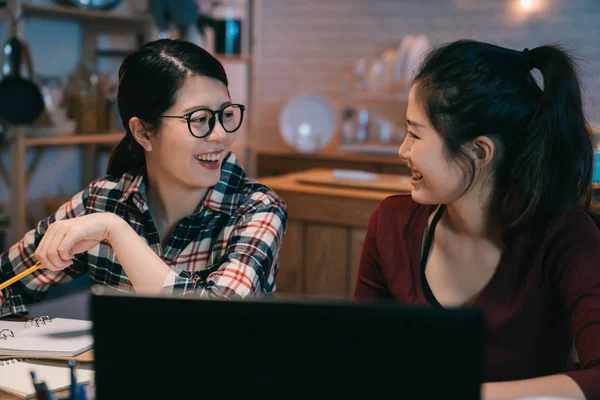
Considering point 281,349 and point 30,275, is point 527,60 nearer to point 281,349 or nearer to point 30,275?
point 281,349

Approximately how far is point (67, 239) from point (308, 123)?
3.58 metres

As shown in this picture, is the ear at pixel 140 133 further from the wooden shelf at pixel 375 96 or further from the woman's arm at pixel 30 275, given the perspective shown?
the wooden shelf at pixel 375 96

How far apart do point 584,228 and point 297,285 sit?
1.85 meters

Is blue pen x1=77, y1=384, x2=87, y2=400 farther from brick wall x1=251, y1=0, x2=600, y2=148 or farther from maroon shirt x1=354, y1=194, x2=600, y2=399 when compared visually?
brick wall x1=251, y1=0, x2=600, y2=148

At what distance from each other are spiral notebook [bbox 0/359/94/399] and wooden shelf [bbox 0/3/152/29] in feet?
7.03

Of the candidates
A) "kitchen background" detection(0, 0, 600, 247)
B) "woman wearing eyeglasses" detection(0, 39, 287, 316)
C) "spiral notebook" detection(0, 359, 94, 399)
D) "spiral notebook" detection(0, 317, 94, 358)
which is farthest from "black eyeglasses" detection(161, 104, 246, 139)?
"kitchen background" detection(0, 0, 600, 247)

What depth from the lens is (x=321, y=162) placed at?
4.58 meters

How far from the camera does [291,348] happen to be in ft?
2.20

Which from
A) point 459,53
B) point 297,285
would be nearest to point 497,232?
point 459,53

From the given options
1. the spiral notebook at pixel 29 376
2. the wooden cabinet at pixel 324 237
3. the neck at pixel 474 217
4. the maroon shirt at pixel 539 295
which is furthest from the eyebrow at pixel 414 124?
the wooden cabinet at pixel 324 237

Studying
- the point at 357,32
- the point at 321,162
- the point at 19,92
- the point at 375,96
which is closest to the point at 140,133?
the point at 19,92

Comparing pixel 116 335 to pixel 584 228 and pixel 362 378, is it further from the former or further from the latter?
pixel 584 228

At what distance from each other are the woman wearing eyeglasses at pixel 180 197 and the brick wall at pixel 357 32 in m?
3.05

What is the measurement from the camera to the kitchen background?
375cm
